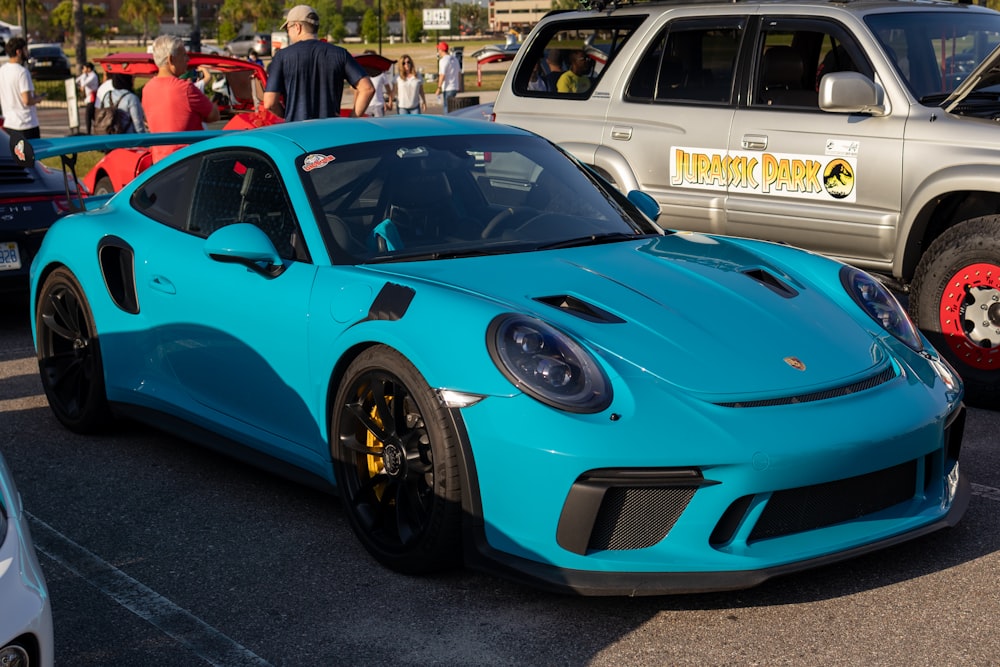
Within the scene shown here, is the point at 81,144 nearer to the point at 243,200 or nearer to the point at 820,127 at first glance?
the point at 243,200

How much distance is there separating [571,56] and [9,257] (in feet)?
12.4

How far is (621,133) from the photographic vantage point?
8.05 meters

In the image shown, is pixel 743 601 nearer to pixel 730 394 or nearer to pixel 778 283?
pixel 730 394

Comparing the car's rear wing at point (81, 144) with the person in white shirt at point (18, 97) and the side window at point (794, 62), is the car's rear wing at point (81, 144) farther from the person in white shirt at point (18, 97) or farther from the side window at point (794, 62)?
the person in white shirt at point (18, 97)

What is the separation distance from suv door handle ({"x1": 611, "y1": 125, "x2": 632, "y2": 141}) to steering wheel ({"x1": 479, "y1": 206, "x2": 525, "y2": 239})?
3.08 metres

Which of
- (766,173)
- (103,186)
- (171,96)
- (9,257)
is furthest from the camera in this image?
(103,186)

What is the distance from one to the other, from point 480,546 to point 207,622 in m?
0.82

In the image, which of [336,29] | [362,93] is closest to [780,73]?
[362,93]

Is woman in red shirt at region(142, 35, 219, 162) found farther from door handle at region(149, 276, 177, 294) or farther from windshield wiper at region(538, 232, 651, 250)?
windshield wiper at region(538, 232, 651, 250)

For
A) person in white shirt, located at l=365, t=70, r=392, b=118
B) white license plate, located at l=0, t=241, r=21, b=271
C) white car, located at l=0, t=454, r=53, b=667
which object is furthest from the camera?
person in white shirt, located at l=365, t=70, r=392, b=118

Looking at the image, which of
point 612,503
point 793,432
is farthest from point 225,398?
point 793,432

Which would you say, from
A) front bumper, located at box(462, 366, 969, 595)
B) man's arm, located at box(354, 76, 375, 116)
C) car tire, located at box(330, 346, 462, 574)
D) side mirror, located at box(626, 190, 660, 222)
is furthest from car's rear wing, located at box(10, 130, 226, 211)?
front bumper, located at box(462, 366, 969, 595)

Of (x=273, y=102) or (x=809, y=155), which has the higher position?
(x=273, y=102)

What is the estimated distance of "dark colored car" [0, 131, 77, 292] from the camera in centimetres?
850
